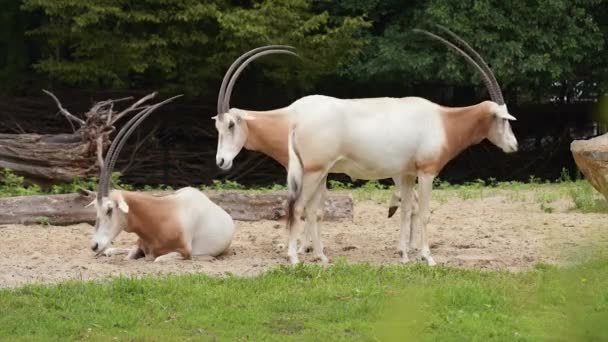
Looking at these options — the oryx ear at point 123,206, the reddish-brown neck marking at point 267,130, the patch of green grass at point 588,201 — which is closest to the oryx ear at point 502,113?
the reddish-brown neck marking at point 267,130

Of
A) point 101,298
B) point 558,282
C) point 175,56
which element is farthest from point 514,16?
point 558,282

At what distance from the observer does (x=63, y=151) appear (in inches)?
470

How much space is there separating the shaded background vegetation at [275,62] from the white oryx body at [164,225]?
7.33 metres

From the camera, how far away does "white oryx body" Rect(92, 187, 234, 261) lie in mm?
7766

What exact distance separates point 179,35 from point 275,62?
1577 mm

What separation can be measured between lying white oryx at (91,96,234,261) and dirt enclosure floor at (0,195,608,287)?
143mm

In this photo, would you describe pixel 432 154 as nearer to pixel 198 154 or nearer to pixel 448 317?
pixel 448 317

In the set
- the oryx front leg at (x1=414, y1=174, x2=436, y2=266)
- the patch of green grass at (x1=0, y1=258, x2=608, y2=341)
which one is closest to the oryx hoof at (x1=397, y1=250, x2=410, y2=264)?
the oryx front leg at (x1=414, y1=174, x2=436, y2=266)

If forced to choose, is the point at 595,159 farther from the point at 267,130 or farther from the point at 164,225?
the point at 164,225

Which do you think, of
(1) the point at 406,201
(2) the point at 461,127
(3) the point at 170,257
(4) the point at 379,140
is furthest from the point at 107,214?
(2) the point at 461,127

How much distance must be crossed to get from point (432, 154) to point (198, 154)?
10.2m

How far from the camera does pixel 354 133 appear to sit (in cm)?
778

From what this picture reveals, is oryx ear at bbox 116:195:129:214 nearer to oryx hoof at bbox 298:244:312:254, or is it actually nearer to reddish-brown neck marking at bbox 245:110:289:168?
reddish-brown neck marking at bbox 245:110:289:168

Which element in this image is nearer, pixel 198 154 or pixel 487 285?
pixel 487 285
